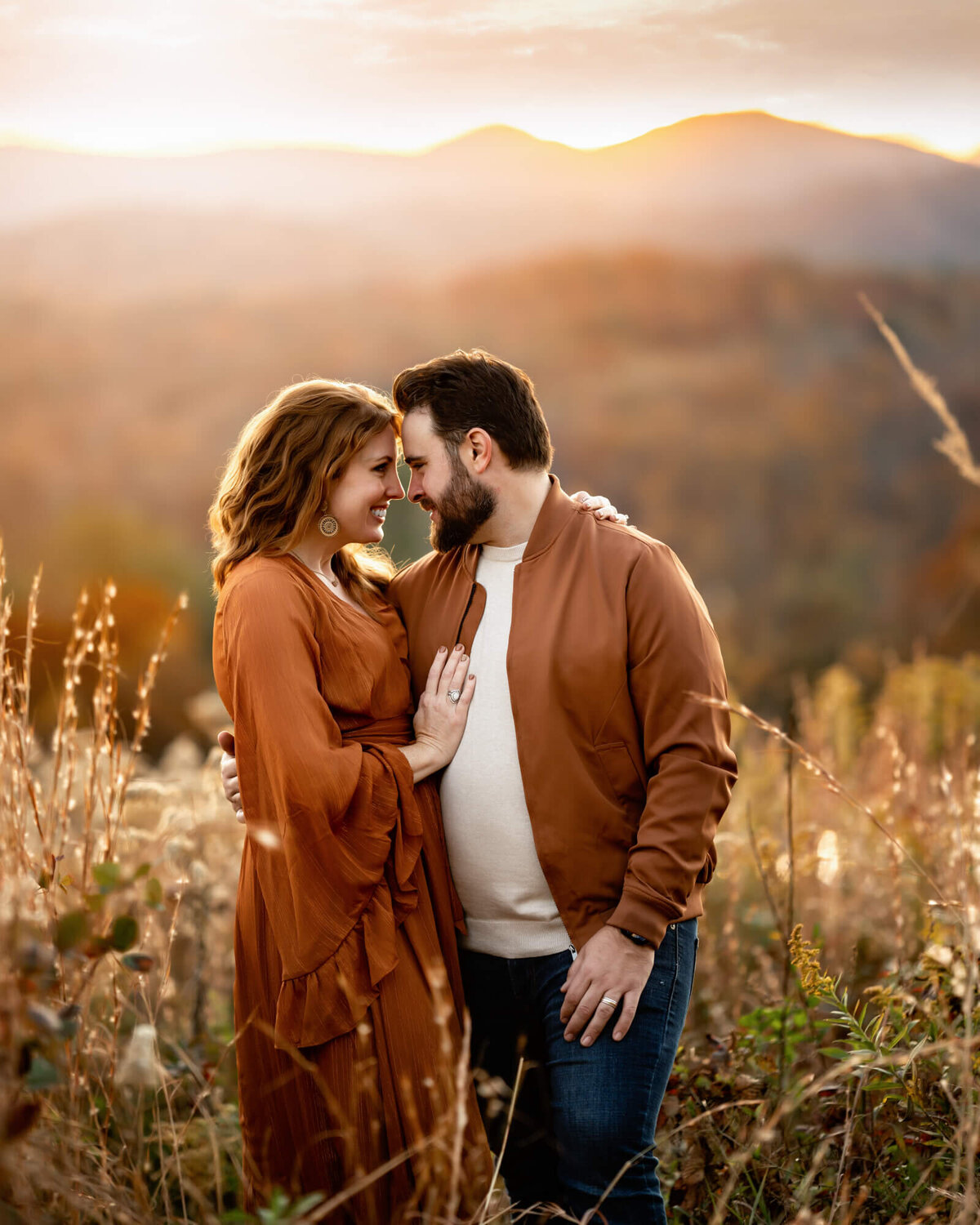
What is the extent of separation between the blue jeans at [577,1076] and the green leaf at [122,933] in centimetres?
96

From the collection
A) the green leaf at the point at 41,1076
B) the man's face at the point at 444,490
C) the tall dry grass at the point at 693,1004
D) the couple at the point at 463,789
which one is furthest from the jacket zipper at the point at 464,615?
the green leaf at the point at 41,1076

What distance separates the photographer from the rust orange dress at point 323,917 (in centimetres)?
219

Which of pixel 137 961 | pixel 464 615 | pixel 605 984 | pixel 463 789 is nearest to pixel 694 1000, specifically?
pixel 605 984

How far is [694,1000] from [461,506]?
205 centimetres

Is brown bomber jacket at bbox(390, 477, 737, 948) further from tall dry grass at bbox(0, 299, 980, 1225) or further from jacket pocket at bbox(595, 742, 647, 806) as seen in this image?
tall dry grass at bbox(0, 299, 980, 1225)

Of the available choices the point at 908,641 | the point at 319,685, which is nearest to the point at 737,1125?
the point at 319,685

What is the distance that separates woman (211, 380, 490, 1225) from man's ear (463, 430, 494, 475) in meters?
0.25

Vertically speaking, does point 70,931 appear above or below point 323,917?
above

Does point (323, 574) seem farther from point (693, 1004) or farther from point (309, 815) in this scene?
point (693, 1004)

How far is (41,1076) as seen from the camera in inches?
50.0

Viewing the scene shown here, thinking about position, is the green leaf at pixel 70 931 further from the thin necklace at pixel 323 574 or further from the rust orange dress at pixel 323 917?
the thin necklace at pixel 323 574

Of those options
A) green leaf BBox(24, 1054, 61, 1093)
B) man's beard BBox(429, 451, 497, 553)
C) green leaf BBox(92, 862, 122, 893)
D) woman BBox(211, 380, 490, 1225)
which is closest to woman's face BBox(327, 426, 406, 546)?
woman BBox(211, 380, 490, 1225)

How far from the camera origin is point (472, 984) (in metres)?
2.48

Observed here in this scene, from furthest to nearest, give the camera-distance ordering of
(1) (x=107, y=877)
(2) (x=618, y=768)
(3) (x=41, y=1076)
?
(2) (x=618, y=768)
(1) (x=107, y=877)
(3) (x=41, y=1076)
